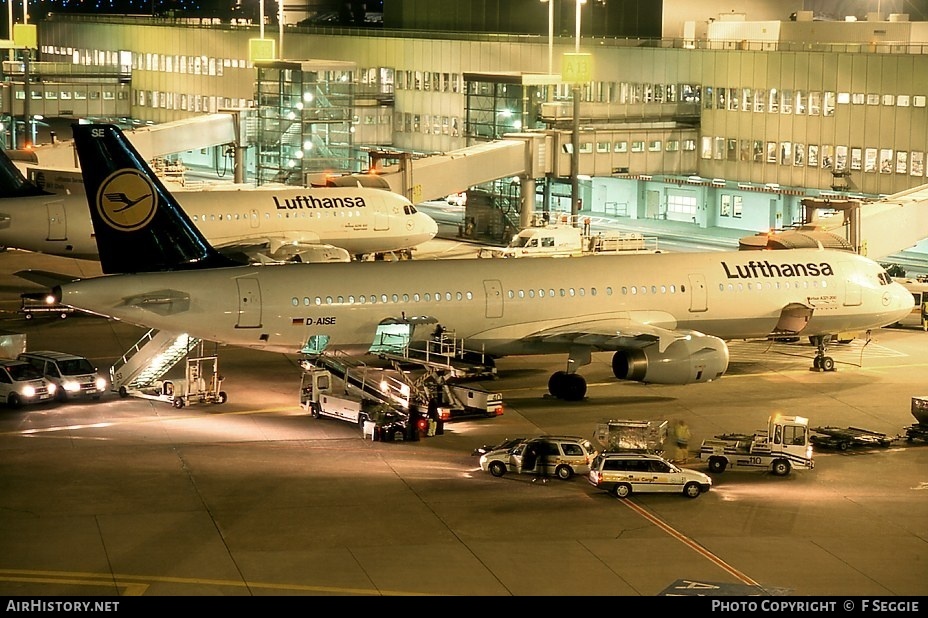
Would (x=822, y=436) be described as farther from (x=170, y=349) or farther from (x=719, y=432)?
(x=170, y=349)

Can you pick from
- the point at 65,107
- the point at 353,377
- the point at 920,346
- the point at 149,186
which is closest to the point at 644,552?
the point at 353,377

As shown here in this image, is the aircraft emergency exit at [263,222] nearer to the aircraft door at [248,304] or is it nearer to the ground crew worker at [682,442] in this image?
the aircraft door at [248,304]

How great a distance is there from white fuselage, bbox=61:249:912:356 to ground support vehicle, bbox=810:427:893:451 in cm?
968

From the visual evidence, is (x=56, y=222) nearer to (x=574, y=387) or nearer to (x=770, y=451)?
(x=574, y=387)

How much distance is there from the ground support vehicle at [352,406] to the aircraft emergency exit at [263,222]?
947 inches

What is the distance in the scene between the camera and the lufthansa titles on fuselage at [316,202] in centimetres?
7625

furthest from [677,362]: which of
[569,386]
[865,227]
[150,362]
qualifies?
[865,227]

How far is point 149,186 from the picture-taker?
4956cm

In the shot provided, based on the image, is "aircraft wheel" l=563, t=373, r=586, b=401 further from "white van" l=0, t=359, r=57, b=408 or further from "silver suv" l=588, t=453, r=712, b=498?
"white van" l=0, t=359, r=57, b=408

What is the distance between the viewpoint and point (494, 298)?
51781 mm

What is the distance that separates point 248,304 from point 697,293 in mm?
16281

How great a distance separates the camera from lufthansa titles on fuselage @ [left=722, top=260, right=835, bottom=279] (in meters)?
55.0

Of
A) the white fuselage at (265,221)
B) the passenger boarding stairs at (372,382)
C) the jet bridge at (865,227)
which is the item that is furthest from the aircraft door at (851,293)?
the white fuselage at (265,221)

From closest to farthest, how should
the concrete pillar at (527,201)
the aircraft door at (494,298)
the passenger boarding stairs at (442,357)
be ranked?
the passenger boarding stairs at (442,357) → the aircraft door at (494,298) → the concrete pillar at (527,201)
